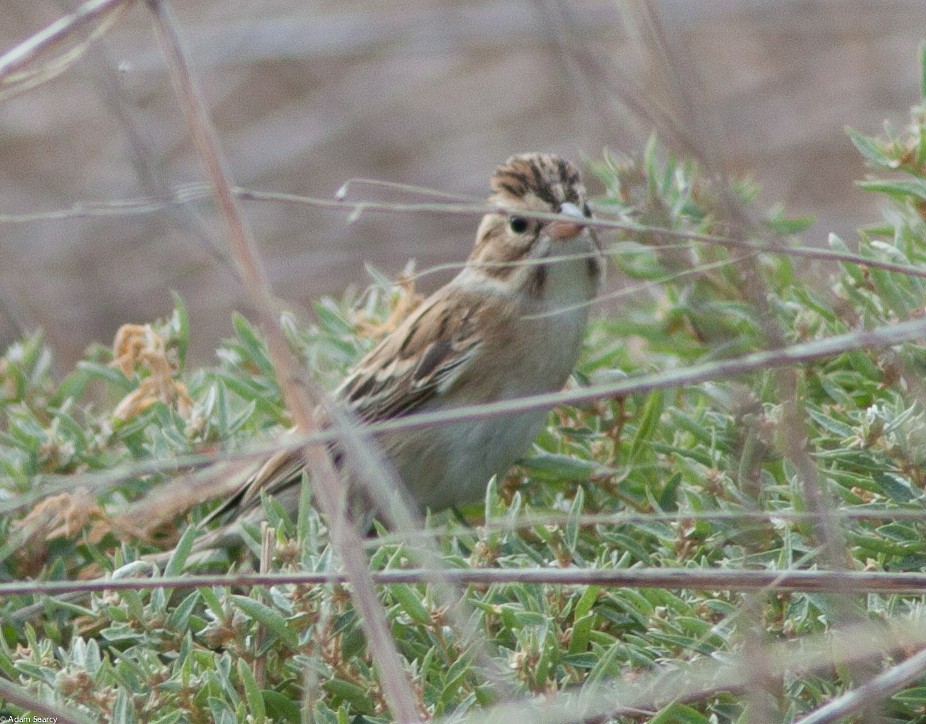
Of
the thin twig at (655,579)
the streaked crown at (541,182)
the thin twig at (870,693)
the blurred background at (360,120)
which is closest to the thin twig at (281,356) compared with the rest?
the thin twig at (655,579)

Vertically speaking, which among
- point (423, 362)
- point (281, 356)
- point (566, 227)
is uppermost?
point (281, 356)

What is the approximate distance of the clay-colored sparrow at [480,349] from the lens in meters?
3.70

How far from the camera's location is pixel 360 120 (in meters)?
9.01

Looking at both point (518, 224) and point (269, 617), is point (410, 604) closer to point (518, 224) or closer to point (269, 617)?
point (269, 617)

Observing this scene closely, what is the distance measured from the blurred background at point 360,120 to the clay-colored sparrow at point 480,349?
348cm

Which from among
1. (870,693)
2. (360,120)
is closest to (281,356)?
(870,693)

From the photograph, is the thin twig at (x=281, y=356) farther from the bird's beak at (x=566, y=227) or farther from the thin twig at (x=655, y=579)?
the bird's beak at (x=566, y=227)

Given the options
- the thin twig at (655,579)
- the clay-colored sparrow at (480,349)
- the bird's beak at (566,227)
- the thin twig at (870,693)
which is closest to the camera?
the thin twig at (870,693)

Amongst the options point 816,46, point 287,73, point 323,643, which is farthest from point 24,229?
point 323,643

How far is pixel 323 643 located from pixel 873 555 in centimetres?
93

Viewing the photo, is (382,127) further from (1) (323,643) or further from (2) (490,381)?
(1) (323,643)

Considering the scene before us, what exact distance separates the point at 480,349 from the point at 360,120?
5358mm

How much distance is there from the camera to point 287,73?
9.20m

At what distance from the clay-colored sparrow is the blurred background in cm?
348
